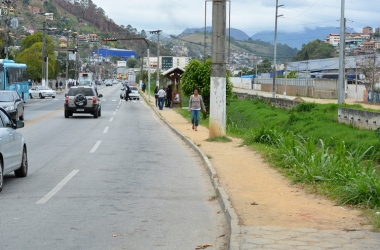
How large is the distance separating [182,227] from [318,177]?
3817 mm

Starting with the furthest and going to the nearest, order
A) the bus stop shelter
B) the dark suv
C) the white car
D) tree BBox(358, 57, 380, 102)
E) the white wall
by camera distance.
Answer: the white wall, the white car, tree BBox(358, 57, 380, 102), the bus stop shelter, the dark suv

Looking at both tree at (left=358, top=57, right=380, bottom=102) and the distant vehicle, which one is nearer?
the distant vehicle

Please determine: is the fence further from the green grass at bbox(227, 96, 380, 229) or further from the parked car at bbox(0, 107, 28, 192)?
the parked car at bbox(0, 107, 28, 192)

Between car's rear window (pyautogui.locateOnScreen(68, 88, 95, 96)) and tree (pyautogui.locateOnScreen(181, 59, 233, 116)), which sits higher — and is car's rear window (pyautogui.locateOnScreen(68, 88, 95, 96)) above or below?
below

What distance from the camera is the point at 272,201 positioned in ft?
33.8

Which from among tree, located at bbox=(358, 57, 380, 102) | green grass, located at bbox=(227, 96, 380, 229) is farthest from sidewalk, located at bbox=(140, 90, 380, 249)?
tree, located at bbox=(358, 57, 380, 102)

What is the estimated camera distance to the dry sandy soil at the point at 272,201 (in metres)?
8.55

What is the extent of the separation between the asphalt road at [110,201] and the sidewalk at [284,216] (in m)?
0.46

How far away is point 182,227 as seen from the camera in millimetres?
8742

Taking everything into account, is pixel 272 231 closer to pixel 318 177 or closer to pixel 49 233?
pixel 49 233

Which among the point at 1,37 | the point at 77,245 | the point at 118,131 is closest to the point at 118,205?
the point at 77,245

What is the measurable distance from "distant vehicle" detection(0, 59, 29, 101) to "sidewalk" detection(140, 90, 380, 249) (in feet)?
103

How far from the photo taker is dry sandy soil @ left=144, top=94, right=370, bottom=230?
28.0ft

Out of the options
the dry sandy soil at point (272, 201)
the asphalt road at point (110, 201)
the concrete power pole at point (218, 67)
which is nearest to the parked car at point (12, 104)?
the asphalt road at point (110, 201)
